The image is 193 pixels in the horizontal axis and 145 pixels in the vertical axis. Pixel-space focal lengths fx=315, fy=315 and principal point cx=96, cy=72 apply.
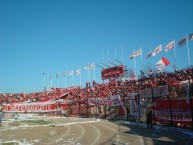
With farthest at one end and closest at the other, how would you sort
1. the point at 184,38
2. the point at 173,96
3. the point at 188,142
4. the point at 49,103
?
1. the point at 49,103
2. the point at 184,38
3. the point at 173,96
4. the point at 188,142

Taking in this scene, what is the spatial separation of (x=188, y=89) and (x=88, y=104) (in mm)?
23137

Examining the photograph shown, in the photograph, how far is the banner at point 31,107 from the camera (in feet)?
151

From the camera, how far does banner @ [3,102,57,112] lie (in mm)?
46125

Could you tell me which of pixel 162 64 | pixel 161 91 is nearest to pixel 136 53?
pixel 162 64

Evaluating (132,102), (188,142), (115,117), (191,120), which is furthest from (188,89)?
(115,117)

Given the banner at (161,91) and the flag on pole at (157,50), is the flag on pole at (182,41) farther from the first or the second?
the banner at (161,91)

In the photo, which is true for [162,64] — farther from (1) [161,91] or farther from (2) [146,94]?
(1) [161,91]

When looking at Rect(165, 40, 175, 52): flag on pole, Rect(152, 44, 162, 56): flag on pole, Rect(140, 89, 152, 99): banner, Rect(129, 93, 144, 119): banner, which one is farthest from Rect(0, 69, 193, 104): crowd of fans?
Rect(165, 40, 175, 52): flag on pole

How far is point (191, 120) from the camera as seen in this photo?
19016 mm

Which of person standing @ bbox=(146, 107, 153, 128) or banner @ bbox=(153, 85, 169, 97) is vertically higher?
banner @ bbox=(153, 85, 169, 97)

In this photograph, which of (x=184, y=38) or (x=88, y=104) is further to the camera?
(x=88, y=104)

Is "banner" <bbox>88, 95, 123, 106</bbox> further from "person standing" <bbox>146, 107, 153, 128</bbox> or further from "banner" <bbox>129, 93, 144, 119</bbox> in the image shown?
"person standing" <bbox>146, 107, 153, 128</bbox>

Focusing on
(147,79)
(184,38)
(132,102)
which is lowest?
(132,102)

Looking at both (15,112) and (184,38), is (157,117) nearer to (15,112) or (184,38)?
Result: (184,38)
